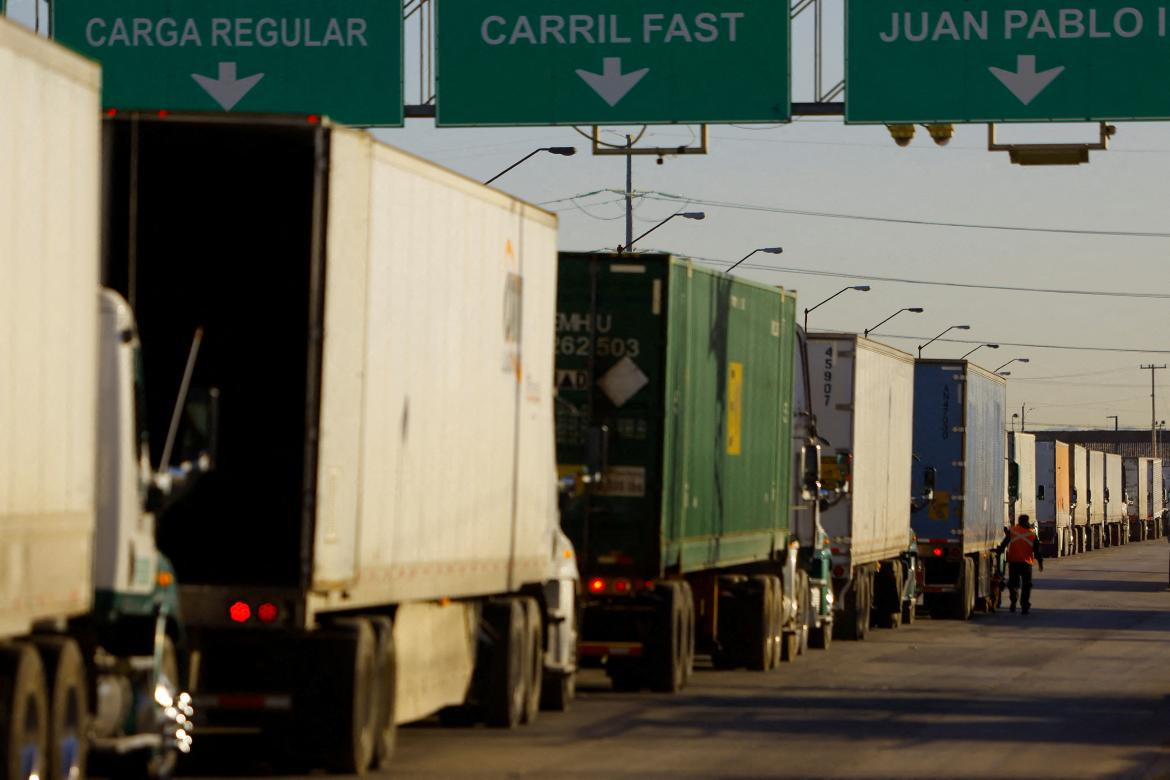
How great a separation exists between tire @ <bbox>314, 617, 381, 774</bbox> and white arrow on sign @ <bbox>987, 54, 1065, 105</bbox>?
10994 millimetres

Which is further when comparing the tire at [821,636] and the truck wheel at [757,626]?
the tire at [821,636]

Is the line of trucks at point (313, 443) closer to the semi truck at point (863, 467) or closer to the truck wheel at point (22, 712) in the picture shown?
the truck wheel at point (22, 712)

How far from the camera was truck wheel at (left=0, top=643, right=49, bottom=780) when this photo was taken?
36.1 feet

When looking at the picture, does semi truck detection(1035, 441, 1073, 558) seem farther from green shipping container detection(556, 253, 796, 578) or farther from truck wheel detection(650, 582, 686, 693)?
truck wheel detection(650, 582, 686, 693)

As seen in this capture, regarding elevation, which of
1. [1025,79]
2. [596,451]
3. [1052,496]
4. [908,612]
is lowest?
[908,612]

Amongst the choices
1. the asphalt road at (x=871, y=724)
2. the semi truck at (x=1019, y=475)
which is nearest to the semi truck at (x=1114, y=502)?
the semi truck at (x=1019, y=475)

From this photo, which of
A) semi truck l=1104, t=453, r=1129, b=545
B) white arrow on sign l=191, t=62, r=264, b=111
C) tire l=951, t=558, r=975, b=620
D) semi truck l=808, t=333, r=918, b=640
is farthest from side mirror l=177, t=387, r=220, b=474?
semi truck l=1104, t=453, r=1129, b=545

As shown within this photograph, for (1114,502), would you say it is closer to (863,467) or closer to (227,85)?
(863,467)

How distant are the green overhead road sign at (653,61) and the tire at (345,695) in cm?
1027

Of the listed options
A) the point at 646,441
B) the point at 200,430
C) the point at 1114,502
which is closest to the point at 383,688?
the point at 200,430

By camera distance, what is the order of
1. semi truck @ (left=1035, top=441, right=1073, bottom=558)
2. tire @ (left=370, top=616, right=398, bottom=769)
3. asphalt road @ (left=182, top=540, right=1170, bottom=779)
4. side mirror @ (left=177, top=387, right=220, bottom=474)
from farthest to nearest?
semi truck @ (left=1035, top=441, right=1073, bottom=558)
asphalt road @ (left=182, top=540, right=1170, bottom=779)
tire @ (left=370, top=616, right=398, bottom=769)
side mirror @ (left=177, top=387, right=220, bottom=474)

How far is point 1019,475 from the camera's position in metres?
53.3

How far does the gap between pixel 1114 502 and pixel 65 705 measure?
317ft

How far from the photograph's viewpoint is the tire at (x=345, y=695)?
15.1m
